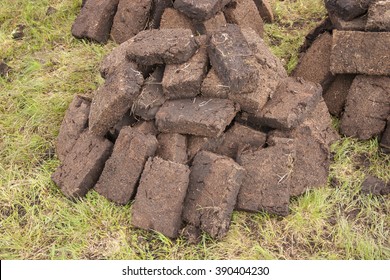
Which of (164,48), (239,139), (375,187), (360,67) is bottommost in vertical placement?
(375,187)

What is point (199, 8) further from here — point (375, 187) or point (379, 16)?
point (375, 187)

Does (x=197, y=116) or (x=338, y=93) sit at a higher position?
(x=197, y=116)

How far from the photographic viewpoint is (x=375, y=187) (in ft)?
12.8

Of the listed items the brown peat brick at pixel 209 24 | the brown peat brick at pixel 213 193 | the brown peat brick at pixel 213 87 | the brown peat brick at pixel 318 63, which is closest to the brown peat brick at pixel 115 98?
the brown peat brick at pixel 213 87

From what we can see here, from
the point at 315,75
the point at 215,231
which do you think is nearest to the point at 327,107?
the point at 315,75

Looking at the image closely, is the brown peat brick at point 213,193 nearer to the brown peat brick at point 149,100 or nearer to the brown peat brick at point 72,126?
the brown peat brick at point 149,100

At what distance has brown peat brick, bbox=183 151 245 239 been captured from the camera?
3562 millimetres

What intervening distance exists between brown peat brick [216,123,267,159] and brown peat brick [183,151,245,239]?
0.27 metres

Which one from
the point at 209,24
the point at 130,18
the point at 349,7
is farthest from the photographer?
the point at 130,18

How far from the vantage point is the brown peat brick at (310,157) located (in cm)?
384

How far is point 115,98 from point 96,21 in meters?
1.87

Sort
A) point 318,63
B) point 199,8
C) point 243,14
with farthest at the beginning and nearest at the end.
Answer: point 243,14 → point 318,63 → point 199,8

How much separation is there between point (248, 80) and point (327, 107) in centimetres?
121

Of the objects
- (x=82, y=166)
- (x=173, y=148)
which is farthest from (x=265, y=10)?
(x=82, y=166)
